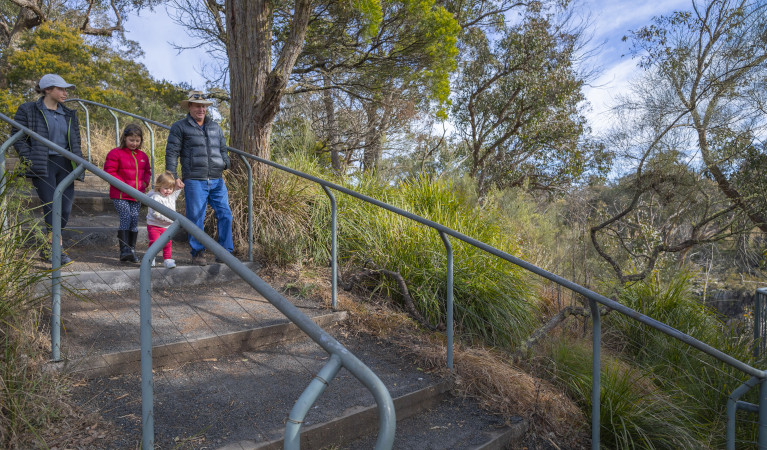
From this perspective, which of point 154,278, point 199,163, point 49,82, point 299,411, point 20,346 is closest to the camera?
point 299,411

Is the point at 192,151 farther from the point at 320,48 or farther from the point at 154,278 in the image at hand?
the point at 320,48

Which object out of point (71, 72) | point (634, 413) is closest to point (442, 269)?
point (634, 413)

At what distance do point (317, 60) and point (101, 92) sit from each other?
1081 cm

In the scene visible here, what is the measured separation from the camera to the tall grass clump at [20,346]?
2.09 m

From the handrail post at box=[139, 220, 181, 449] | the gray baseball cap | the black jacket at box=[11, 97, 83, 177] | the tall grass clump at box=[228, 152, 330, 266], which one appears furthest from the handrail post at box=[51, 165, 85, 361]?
the tall grass clump at box=[228, 152, 330, 266]

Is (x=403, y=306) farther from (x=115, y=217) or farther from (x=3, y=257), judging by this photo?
(x=115, y=217)

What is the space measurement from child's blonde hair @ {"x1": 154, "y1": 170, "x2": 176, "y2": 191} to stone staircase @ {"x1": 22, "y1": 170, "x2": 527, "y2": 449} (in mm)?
810

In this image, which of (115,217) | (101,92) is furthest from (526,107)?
(101,92)

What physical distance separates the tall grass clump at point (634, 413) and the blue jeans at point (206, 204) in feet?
10.4

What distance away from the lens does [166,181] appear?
4512mm

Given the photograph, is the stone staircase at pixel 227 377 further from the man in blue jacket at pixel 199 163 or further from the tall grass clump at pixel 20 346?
the man in blue jacket at pixel 199 163

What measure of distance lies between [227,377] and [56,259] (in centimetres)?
114

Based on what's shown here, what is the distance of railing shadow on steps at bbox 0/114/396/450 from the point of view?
122cm

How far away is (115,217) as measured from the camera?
593 centimetres
